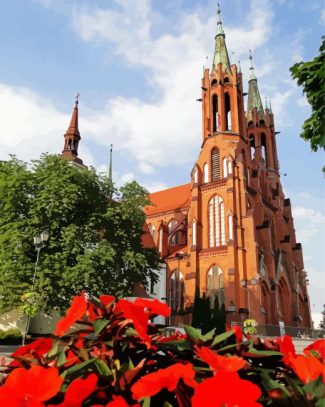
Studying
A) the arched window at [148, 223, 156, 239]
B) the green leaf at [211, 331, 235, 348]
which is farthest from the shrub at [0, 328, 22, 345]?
the arched window at [148, 223, 156, 239]

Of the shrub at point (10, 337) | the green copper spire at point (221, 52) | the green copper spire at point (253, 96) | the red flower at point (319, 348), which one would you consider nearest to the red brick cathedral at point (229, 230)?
the green copper spire at point (221, 52)

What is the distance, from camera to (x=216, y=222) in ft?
123

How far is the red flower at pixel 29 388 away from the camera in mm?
891

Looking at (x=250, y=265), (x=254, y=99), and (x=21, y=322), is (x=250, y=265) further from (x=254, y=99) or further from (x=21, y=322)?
(x=254, y=99)

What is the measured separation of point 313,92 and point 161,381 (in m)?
10.2

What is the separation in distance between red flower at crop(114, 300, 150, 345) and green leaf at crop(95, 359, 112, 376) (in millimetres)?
169

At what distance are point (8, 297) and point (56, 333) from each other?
19.2m

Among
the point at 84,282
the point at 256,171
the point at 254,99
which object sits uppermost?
the point at 254,99

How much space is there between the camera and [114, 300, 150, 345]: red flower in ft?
4.31

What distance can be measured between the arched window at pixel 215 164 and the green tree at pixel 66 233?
1735 centimetres

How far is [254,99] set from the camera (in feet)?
191

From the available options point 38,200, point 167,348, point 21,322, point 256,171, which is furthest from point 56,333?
point 256,171

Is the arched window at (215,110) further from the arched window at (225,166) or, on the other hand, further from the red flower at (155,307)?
the red flower at (155,307)

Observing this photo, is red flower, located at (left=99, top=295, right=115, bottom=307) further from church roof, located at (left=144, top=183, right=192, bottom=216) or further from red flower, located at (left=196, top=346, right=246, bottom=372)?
church roof, located at (left=144, top=183, right=192, bottom=216)
